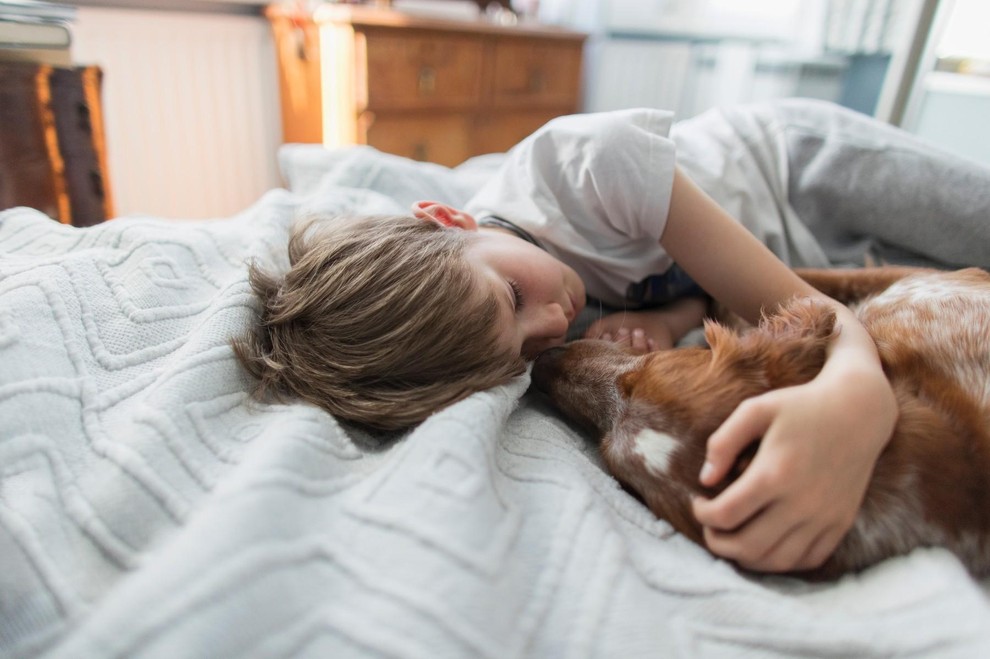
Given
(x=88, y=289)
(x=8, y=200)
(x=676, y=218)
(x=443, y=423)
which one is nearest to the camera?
(x=443, y=423)

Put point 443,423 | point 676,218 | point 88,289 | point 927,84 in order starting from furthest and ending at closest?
point 927,84 → point 676,218 → point 88,289 → point 443,423

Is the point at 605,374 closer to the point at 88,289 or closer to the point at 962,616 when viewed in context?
the point at 962,616

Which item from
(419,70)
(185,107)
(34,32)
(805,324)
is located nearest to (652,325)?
(805,324)

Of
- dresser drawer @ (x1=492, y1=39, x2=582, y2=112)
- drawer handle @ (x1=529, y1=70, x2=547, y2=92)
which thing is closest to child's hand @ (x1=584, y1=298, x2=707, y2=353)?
dresser drawer @ (x1=492, y1=39, x2=582, y2=112)

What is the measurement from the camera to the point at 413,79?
2.29m

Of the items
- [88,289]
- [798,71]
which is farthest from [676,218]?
[798,71]

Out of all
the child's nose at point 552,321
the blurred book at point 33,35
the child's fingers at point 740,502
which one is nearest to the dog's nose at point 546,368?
the child's nose at point 552,321

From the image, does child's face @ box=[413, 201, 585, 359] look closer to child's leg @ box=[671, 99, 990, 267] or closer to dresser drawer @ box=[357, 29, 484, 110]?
child's leg @ box=[671, 99, 990, 267]

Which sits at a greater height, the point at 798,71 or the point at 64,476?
the point at 798,71

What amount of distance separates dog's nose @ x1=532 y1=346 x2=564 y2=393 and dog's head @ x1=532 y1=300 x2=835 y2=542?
0.36 ft

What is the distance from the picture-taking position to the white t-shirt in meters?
1.11

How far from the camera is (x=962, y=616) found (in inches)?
21.7

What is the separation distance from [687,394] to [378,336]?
0.38 m

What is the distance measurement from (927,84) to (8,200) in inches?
96.6
